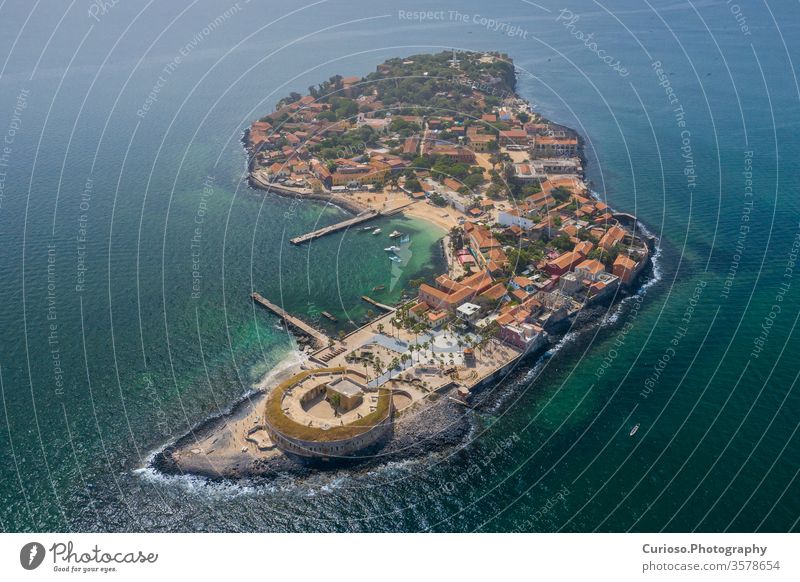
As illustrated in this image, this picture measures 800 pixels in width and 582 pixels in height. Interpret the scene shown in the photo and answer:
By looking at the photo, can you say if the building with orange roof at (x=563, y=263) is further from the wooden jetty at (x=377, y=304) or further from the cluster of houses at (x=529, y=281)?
the wooden jetty at (x=377, y=304)

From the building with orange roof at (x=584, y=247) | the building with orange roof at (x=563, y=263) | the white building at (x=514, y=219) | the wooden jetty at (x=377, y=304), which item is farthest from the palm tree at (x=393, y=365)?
the white building at (x=514, y=219)

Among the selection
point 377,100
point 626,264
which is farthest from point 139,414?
point 377,100

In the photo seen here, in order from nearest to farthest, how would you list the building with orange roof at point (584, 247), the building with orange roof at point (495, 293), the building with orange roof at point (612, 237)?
the building with orange roof at point (495, 293) → the building with orange roof at point (584, 247) → the building with orange roof at point (612, 237)

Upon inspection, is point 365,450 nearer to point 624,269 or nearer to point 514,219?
point 624,269

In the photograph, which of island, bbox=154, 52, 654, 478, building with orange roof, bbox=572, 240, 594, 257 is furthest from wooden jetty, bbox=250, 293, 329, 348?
building with orange roof, bbox=572, 240, 594, 257

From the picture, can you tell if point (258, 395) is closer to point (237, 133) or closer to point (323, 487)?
point (323, 487)

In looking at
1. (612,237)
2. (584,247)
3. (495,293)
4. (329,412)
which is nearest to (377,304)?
(495,293)

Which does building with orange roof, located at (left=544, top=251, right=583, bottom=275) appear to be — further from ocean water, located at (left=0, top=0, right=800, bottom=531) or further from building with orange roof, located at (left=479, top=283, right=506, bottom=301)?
ocean water, located at (left=0, top=0, right=800, bottom=531)
